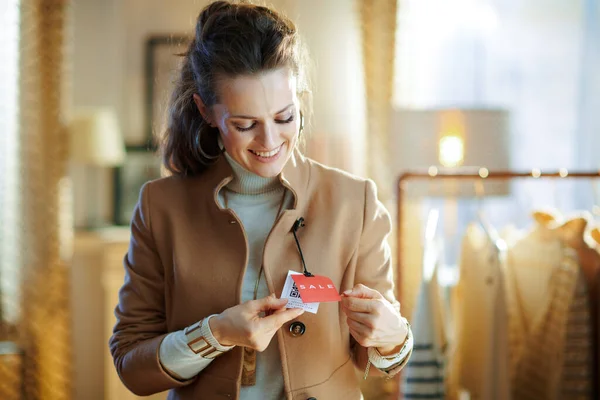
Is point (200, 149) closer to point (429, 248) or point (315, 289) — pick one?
point (315, 289)

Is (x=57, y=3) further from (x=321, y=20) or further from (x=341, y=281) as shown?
(x=341, y=281)

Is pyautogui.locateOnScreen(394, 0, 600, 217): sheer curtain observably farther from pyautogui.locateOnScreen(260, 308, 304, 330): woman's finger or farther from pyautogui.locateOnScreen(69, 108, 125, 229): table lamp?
pyautogui.locateOnScreen(260, 308, 304, 330): woman's finger

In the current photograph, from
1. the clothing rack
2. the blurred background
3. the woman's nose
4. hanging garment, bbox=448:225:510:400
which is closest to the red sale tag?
the woman's nose

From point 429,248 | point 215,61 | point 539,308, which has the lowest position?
point 539,308

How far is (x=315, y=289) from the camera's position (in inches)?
47.6

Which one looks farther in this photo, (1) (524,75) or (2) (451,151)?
(1) (524,75)

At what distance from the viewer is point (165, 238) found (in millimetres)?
1396

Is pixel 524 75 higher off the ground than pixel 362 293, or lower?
higher

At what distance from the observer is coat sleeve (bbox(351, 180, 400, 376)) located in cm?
137

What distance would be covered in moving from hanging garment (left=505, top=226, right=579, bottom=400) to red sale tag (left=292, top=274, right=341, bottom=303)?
1.35 metres

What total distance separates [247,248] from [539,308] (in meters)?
1.53

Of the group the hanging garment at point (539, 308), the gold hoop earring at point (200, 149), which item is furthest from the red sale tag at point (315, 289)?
the hanging garment at point (539, 308)

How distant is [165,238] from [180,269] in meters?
0.09

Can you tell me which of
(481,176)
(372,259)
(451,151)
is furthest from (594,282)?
(372,259)
